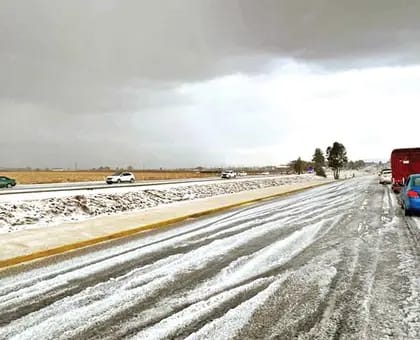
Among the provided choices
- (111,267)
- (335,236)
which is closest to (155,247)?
(111,267)

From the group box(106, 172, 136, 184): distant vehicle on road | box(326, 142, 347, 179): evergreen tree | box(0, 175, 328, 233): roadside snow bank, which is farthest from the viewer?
box(326, 142, 347, 179): evergreen tree

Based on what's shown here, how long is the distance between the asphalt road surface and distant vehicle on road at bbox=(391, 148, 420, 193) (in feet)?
61.7

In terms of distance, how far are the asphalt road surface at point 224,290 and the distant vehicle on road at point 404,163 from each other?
1879 cm

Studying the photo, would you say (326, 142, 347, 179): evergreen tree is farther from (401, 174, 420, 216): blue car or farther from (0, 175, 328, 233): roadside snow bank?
(401, 174, 420, 216): blue car

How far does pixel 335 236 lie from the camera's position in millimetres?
10461

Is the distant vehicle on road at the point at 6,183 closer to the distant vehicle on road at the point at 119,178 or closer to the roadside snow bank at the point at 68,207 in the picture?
the distant vehicle on road at the point at 119,178

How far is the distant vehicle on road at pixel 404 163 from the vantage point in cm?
2672

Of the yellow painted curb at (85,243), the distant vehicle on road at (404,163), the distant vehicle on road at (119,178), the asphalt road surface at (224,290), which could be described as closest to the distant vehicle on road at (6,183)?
the distant vehicle on road at (119,178)

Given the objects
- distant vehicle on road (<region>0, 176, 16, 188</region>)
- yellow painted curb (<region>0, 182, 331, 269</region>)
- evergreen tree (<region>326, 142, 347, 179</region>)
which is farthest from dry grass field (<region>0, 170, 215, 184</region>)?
yellow painted curb (<region>0, 182, 331, 269</region>)

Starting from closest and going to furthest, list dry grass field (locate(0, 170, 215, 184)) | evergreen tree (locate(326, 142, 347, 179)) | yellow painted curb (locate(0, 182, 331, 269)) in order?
yellow painted curb (locate(0, 182, 331, 269)) → dry grass field (locate(0, 170, 215, 184)) → evergreen tree (locate(326, 142, 347, 179))

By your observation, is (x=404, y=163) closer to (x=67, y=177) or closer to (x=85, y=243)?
(x=85, y=243)

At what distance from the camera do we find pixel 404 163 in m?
27.1

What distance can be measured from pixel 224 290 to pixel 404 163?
25.1m

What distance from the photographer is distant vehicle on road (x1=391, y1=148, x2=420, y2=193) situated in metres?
26.7
